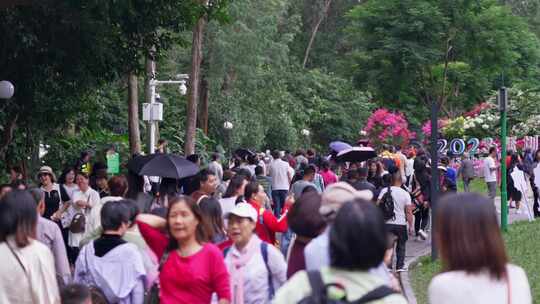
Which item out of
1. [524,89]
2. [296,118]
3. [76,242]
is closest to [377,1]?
[524,89]

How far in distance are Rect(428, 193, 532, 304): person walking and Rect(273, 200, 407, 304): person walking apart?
240mm

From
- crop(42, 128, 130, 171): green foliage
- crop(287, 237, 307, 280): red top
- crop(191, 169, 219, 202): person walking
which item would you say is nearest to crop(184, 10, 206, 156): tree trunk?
crop(42, 128, 130, 171): green foliage

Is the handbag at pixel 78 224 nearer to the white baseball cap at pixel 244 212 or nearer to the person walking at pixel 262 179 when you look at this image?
the white baseball cap at pixel 244 212

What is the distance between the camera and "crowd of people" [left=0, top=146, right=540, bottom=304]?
410cm

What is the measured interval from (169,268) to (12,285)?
36.7 inches

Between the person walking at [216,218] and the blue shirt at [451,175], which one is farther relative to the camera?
the blue shirt at [451,175]

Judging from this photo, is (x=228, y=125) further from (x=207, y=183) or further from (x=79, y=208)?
(x=207, y=183)

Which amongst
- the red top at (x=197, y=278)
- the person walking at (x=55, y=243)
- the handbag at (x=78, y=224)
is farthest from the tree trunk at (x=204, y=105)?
the red top at (x=197, y=278)

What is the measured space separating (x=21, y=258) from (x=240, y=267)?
151 cm

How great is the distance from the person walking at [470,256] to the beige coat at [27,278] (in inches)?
103

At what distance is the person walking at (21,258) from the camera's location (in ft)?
19.3

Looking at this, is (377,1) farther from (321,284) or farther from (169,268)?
(321,284)

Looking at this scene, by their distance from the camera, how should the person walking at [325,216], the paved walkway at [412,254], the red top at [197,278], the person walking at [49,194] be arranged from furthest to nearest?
1. the person walking at [49,194]
2. the paved walkway at [412,254]
3. the red top at [197,278]
4. the person walking at [325,216]

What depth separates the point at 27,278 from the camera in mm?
5926
